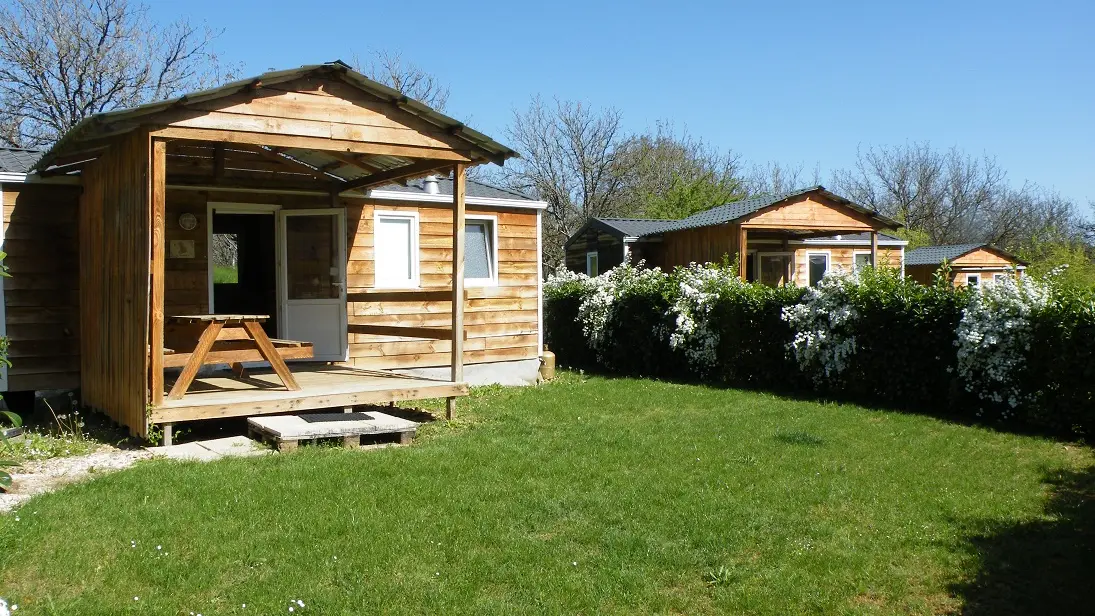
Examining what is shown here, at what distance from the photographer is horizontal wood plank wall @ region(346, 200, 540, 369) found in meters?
11.1

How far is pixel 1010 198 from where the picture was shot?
45531mm

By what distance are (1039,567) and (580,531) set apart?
96.6 inches

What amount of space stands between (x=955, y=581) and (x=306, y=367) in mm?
7929

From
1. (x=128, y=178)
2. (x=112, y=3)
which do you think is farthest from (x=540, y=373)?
(x=112, y=3)

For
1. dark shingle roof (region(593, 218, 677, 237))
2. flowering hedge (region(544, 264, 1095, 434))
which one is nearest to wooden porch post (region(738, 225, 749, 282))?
dark shingle roof (region(593, 218, 677, 237))

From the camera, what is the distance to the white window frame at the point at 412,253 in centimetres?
1125

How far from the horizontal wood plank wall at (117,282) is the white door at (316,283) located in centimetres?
226

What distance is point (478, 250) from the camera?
1220 cm

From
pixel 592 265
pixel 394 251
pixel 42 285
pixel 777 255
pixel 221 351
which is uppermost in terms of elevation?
pixel 777 255

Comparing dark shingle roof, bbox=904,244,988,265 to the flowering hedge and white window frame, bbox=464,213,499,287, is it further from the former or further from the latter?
white window frame, bbox=464,213,499,287

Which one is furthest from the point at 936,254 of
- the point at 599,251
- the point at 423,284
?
the point at 423,284

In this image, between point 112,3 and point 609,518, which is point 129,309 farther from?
point 112,3

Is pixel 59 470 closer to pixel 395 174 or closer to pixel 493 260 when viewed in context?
pixel 395 174

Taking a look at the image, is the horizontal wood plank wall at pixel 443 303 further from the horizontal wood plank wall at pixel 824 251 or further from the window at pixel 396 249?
the horizontal wood plank wall at pixel 824 251
